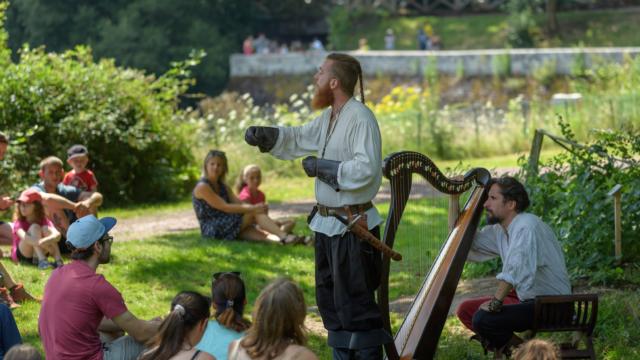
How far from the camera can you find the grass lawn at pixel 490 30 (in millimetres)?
41438

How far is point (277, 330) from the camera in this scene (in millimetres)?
4559

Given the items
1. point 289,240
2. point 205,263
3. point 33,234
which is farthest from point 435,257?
point 289,240

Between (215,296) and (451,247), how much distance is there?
4.42 ft

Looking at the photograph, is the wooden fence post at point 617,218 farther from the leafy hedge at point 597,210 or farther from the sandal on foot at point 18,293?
the sandal on foot at point 18,293

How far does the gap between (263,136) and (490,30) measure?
131 feet

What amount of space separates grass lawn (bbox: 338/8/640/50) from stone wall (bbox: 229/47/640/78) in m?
4.40

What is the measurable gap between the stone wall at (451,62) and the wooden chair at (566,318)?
26181 mm

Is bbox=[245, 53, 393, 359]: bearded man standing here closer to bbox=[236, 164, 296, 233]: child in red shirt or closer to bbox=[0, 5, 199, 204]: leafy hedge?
bbox=[236, 164, 296, 233]: child in red shirt

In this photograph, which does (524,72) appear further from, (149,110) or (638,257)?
(638,257)

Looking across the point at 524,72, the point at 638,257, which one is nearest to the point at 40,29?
the point at 524,72

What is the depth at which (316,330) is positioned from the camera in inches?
299

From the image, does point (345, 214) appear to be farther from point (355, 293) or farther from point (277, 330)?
point (277, 330)

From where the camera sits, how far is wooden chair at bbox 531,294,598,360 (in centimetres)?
565

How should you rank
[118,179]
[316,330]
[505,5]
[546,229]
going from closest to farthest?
[546,229]
[316,330]
[118,179]
[505,5]
